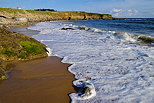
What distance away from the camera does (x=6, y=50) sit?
6246mm

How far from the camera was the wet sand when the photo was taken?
3.55 metres

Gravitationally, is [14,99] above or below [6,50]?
below

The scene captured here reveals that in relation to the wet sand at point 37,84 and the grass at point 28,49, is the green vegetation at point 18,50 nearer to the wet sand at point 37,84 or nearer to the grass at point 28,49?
the grass at point 28,49

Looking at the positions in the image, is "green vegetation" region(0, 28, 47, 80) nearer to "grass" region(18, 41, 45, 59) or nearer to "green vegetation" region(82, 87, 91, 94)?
"grass" region(18, 41, 45, 59)

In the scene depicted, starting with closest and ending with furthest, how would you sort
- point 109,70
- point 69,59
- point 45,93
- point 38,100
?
point 38,100 → point 45,93 → point 109,70 → point 69,59

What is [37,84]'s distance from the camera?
4281mm

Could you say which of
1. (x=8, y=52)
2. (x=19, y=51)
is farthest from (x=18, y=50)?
(x=8, y=52)

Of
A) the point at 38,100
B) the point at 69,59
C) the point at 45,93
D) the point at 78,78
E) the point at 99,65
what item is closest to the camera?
the point at 38,100

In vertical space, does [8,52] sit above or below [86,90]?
above

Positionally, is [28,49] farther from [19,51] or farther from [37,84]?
[37,84]

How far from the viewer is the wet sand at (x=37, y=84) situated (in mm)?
3551

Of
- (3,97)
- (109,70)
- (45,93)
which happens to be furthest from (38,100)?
(109,70)

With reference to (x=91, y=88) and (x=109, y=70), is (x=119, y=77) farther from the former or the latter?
(x=91, y=88)

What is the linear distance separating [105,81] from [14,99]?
2.51 metres
